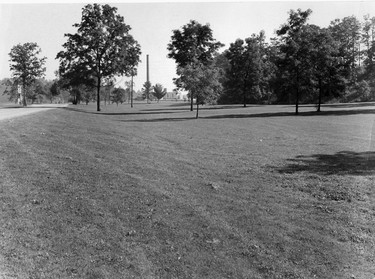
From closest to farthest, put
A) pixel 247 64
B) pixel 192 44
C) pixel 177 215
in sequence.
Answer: pixel 177 215 < pixel 192 44 < pixel 247 64

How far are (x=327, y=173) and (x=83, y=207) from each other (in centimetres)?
818

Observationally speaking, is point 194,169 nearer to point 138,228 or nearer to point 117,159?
point 117,159

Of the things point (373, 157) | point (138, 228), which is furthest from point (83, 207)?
point (373, 157)

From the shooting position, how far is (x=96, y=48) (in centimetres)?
5262

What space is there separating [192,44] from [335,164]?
52260 millimetres

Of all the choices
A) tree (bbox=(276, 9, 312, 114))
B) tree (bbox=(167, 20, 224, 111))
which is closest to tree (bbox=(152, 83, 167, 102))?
tree (bbox=(167, 20, 224, 111))

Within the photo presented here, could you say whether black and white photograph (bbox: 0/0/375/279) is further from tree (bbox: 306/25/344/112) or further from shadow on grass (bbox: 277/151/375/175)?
tree (bbox: 306/25/344/112)

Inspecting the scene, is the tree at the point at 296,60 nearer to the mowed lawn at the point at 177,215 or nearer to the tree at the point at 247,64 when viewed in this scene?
the tree at the point at 247,64

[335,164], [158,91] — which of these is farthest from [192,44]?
[158,91]

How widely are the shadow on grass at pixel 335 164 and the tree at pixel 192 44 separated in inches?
1932

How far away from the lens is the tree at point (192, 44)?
204 ft

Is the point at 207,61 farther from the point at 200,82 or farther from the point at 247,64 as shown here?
the point at 200,82

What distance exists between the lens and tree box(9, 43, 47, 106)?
5972cm

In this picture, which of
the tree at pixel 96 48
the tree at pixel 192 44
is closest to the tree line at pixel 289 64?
the tree at pixel 192 44
